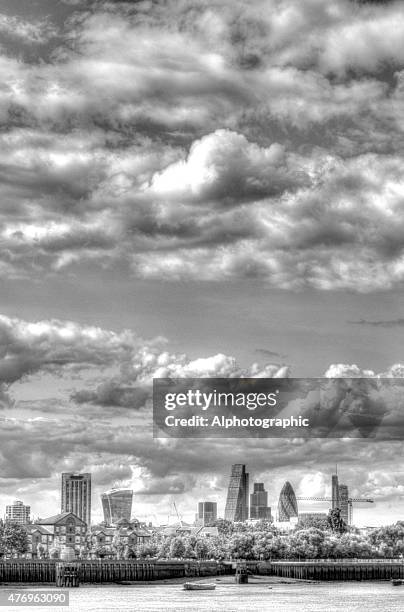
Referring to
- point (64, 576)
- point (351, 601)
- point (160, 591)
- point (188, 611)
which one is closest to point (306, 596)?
point (351, 601)

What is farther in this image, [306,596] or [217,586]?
[217,586]

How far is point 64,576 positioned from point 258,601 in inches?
2290

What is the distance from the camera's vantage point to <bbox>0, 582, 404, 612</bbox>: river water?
137m

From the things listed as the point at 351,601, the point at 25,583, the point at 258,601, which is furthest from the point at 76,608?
the point at 25,583

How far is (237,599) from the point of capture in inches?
6196

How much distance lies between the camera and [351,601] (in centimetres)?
15625

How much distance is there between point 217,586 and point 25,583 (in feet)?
116

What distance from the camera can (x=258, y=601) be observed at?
500 ft

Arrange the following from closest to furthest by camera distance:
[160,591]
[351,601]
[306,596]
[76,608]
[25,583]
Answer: [76,608] < [351,601] < [306,596] < [160,591] < [25,583]

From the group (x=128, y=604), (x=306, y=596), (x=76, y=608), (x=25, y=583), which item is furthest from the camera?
(x=25, y=583)

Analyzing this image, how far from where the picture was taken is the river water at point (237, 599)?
137375 millimetres

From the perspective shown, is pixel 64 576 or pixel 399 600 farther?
pixel 64 576

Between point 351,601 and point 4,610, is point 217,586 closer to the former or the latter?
point 351,601

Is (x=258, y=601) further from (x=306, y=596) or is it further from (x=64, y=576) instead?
(x=64, y=576)
